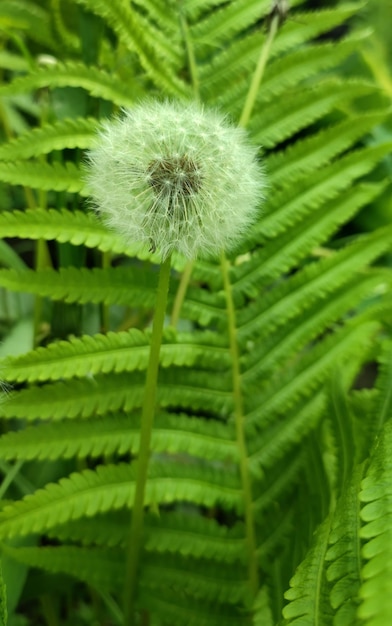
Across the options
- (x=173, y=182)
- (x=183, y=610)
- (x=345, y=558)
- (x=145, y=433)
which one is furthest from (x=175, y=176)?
(x=183, y=610)

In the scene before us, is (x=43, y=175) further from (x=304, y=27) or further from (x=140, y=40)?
(x=304, y=27)

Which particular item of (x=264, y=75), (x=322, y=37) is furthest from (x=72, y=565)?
(x=322, y=37)

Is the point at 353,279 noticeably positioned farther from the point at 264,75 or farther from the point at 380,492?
the point at 380,492

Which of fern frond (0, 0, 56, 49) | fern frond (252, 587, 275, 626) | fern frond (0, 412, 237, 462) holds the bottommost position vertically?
fern frond (252, 587, 275, 626)

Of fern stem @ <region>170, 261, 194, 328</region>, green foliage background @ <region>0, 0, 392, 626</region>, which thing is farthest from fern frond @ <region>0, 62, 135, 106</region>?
fern stem @ <region>170, 261, 194, 328</region>

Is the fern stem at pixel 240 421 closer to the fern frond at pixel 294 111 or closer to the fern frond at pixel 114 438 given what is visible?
the fern frond at pixel 114 438

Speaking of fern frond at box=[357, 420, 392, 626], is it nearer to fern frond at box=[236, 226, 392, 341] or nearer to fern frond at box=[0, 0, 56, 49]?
fern frond at box=[236, 226, 392, 341]
